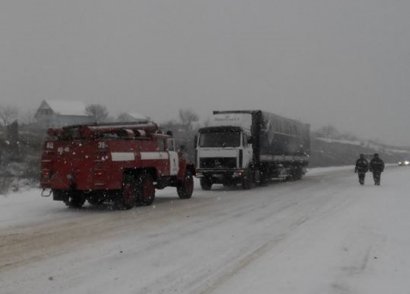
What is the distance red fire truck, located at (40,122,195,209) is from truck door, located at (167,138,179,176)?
2.91 feet

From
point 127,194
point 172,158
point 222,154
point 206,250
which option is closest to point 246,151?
point 222,154

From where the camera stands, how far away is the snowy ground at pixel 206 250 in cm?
729

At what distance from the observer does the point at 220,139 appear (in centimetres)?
2641

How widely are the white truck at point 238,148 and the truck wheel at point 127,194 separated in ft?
31.0

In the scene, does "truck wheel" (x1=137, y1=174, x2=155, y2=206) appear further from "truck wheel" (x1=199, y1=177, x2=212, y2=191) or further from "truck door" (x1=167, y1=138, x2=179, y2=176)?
"truck wheel" (x1=199, y1=177, x2=212, y2=191)

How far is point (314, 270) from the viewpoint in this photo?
8055mm

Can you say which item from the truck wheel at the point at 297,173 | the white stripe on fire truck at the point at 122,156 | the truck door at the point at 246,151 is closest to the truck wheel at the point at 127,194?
the white stripe on fire truck at the point at 122,156

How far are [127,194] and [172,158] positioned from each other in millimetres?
3299

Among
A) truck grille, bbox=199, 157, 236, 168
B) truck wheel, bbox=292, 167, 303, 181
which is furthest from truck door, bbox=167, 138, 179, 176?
truck wheel, bbox=292, 167, 303, 181

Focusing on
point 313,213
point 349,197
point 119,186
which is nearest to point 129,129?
point 119,186

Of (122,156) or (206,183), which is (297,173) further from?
(122,156)

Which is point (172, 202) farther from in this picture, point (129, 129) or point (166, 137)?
point (129, 129)

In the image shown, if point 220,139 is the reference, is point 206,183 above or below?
below

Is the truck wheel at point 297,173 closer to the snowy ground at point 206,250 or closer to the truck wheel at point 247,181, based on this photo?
the truck wheel at point 247,181
